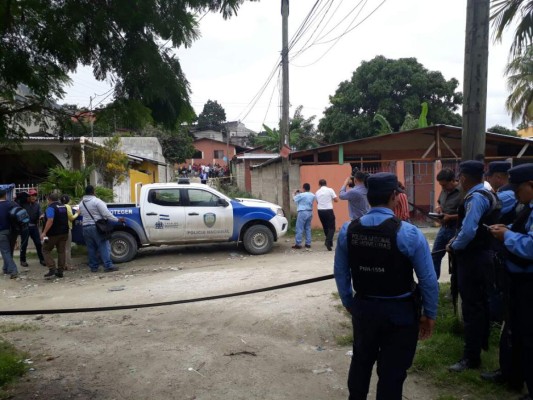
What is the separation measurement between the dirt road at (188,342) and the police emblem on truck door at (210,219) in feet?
7.16

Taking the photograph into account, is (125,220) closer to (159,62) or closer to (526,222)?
(159,62)

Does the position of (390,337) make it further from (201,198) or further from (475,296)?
(201,198)

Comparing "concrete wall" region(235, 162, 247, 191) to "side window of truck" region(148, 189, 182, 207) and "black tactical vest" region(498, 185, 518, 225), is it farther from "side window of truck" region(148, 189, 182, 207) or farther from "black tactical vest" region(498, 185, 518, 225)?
"black tactical vest" region(498, 185, 518, 225)

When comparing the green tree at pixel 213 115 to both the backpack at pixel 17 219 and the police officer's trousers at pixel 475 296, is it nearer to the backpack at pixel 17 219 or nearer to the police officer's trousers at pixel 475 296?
the backpack at pixel 17 219

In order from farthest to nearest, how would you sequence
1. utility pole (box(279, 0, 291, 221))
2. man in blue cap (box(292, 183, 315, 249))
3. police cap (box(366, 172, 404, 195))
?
utility pole (box(279, 0, 291, 221)), man in blue cap (box(292, 183, 315, 249)), police cap (box(366, 172, 404, 195))

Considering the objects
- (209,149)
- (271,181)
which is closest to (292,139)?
(271,181)

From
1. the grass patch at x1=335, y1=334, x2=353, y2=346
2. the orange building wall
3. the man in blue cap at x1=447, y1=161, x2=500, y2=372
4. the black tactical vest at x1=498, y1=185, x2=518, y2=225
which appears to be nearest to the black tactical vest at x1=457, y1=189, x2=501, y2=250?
the man in blue cap at x1=447, y1=161, x2=500, y2=372

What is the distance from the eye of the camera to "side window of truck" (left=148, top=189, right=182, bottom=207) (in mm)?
10594

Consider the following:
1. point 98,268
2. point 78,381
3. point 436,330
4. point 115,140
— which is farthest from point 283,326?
point 115,140

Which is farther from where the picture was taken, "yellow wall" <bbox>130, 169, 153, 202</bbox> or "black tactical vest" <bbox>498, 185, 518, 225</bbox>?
"yellow wall" <bbox>130, 169, 153, 202</bbox>

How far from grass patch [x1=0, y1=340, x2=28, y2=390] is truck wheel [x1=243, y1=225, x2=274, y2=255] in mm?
6449

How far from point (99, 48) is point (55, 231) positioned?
6.48m

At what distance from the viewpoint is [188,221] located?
35.1 ft

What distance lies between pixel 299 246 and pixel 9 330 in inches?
288
